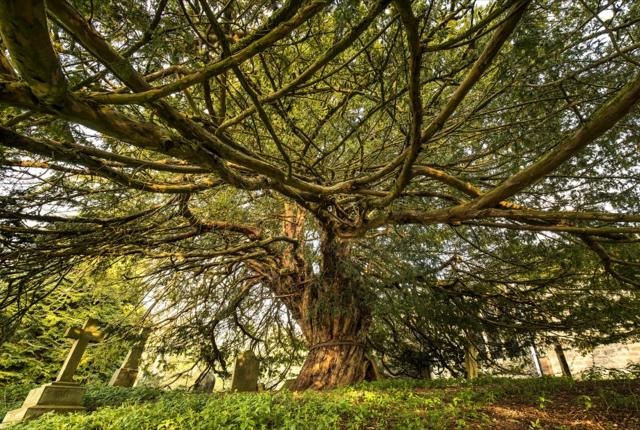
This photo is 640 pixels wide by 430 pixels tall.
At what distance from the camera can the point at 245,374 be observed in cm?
648

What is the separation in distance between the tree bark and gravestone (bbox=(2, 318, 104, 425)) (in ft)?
13.8

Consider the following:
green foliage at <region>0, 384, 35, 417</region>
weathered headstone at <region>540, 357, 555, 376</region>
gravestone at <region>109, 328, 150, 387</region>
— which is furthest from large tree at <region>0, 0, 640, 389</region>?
weathered headstone at <region>540, 357, 555, 376</region>

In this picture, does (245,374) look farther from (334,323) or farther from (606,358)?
(606,358)

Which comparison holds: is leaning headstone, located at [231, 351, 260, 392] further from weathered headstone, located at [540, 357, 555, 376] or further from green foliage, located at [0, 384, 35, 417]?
weathered headstone, located at [540, 357, 555, 376]

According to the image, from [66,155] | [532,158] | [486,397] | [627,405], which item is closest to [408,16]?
[66,155]

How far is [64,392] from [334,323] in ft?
17.2

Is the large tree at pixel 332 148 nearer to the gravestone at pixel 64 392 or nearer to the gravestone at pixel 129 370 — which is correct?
the gravestone at pixel 64 392

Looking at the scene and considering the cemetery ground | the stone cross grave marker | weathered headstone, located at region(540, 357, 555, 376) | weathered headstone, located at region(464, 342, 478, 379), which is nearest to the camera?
the cemetery ground

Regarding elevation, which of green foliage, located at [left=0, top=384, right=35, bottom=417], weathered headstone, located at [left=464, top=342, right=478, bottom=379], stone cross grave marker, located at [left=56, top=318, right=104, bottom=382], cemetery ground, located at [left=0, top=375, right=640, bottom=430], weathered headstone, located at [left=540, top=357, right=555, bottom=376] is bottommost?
green foliage, located at [left=0, top=384, right=35, bottom=417]

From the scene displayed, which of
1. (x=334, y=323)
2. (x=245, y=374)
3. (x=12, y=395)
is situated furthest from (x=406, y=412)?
(x=12, y=395)

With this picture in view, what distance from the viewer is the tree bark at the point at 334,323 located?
590cm

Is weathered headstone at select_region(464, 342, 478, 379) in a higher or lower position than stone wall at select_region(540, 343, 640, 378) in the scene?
lower

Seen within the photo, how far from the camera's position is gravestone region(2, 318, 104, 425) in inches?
211

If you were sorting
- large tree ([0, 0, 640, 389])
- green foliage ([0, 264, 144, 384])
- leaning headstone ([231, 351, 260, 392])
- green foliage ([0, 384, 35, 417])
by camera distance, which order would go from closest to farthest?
large tree ([0, 0, 640, 389]) → leaning headstone ([231, 351, 260, 392]) → green foliage ([0, 384, 35, 417]) → green foliage ([0, 264, 144, 384])
